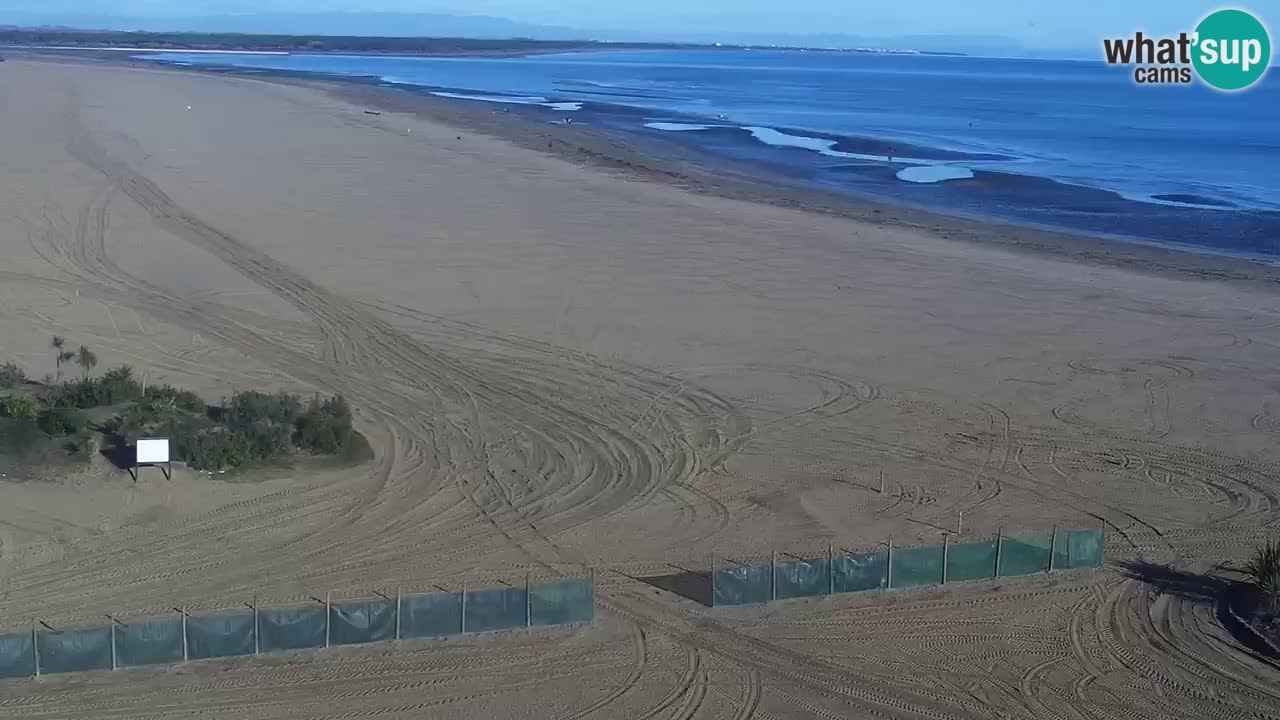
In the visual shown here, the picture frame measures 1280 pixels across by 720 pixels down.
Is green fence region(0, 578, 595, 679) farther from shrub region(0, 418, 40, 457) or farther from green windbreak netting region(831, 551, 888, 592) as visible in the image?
shrub region(0, 418, 40, 457)

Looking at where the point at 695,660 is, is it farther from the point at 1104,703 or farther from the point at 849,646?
the point at 1104,703

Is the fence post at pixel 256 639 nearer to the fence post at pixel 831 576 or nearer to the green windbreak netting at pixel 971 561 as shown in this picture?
the fence post at pixel 831 576

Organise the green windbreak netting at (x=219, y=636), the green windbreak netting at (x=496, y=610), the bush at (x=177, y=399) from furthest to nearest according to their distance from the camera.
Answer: the bush at (x=177, y=399) → the green windbreak netting at (x=496, y=610) → the green windbreak netting at (x=219, y=636)

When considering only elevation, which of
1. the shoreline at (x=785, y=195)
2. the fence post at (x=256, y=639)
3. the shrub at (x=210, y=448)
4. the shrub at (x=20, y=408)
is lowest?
the fence post at (x=256, y=639)

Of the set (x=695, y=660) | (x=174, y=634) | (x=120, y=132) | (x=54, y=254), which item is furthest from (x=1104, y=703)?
(x=120, y=132)

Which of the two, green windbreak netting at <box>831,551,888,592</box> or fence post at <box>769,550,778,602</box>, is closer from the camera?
fence post at <box>769,550,778,602</box>

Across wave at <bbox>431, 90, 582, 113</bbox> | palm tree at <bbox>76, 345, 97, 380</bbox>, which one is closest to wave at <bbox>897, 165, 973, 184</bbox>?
wave at <bbox>431, 90, 582, 113</bbox>

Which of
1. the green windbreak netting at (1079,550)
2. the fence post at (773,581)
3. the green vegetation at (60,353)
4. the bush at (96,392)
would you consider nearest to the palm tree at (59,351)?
the green vegetation at (60,353)
